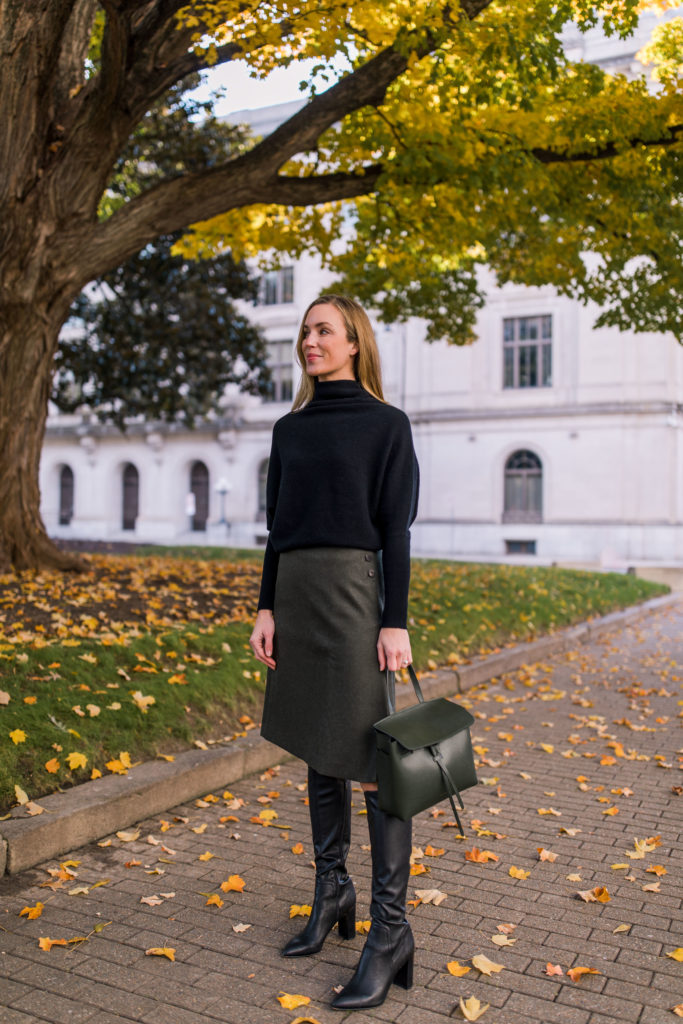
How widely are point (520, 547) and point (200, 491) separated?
1446cm

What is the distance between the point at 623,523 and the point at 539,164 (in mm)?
22946

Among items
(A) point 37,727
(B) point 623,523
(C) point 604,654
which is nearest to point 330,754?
(A) point 37,727

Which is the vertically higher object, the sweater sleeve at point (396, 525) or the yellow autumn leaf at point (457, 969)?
the sweater sleeve at point (396, 525)

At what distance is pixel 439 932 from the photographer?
3488 millimetres

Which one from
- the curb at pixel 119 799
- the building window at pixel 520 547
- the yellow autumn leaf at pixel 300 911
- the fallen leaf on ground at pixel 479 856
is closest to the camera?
the yellow autumn leaf at pixel 300 911

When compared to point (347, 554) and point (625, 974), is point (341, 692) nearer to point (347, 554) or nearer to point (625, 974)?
point (347, 554)

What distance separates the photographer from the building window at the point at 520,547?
106 ft

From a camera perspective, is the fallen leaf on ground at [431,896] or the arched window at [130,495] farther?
the arched window at [130,495]

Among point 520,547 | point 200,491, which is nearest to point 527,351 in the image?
point 520,547

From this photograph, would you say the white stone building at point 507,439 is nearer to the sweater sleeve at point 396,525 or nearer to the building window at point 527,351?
the building window at point 527,351

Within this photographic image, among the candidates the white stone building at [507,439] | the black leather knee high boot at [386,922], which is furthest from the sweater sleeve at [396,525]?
the white stone building at [507,439]

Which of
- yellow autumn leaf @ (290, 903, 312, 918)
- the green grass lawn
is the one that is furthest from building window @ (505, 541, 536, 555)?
yellow autumn leaf @ (290, 903, 312, 918)

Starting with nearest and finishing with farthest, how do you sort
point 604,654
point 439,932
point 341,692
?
point 341,692 < point 439,932 < point 604,654

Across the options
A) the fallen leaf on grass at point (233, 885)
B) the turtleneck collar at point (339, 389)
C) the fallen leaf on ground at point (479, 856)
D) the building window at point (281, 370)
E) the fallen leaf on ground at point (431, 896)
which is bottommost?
the fallen leaf on ground at point (479, 856)
